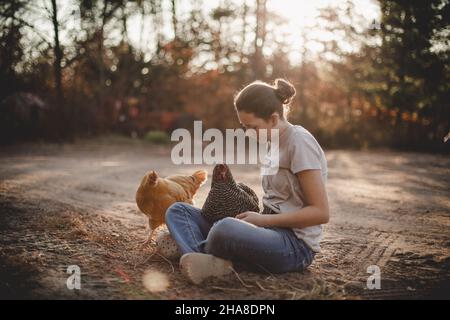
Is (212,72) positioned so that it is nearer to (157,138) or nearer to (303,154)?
(157,138)

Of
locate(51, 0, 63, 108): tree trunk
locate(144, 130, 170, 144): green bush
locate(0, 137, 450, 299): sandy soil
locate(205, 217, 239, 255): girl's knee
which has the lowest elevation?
locate(0, 137, 450, 299): sandy soil

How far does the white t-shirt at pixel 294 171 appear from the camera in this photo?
7.61 ft

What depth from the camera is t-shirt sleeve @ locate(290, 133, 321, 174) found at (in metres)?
2.29

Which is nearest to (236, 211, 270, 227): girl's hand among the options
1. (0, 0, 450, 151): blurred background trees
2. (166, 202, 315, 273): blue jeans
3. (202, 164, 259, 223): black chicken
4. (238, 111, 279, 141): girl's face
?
(166, 202, 315, 273): blue jeans

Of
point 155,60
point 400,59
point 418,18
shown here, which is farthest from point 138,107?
point 418,18

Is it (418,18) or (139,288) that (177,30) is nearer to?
(418,18)

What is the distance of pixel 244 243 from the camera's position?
2.39m

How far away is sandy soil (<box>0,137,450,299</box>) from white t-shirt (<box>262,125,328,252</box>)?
1.06ft

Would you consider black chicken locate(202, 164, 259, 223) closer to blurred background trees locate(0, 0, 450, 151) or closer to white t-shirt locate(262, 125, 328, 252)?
white t-shirt locate(262, 125, 328, 252)

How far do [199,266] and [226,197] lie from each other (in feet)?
1.64

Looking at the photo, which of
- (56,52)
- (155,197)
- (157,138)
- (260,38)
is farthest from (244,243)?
(260,38)

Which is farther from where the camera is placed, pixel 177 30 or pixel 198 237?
pixel 177 30
